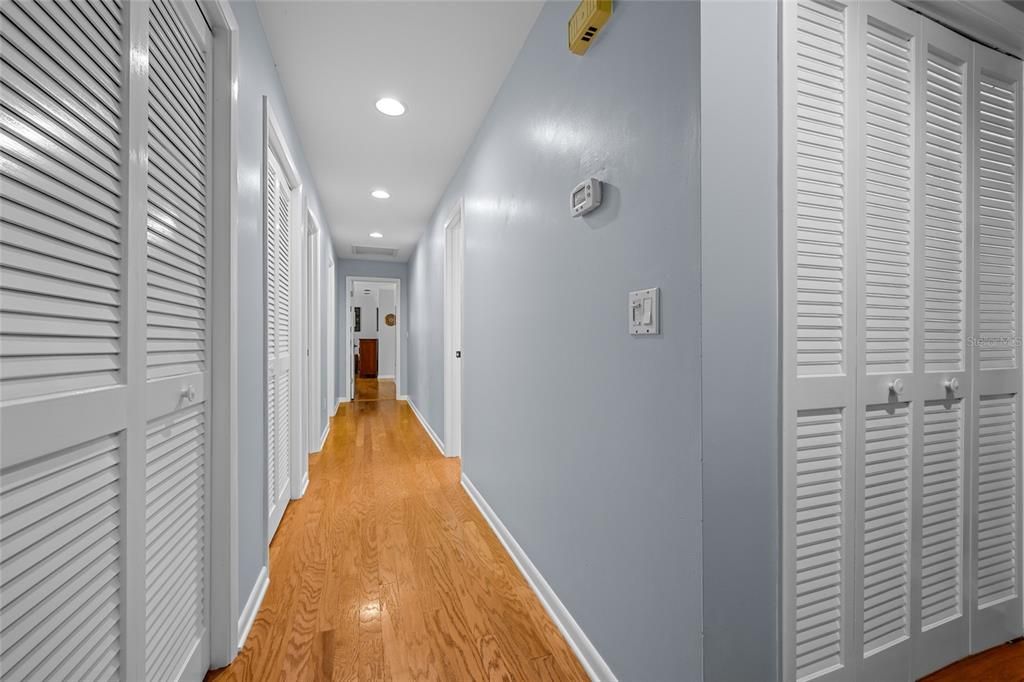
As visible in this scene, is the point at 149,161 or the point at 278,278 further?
the point at 278,278

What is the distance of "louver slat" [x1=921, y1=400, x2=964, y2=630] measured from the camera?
1.38m

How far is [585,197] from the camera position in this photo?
4.64 feet

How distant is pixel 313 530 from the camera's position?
246 centimetres

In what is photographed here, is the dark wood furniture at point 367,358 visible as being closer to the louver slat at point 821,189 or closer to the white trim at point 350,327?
the white trim at point 350,327

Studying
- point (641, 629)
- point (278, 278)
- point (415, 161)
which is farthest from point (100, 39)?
point (415, 161)

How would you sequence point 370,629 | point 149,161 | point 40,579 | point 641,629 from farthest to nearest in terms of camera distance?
point 370,629 → point 641,629 → point 149,161 → point 40,579

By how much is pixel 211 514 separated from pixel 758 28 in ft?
6.60

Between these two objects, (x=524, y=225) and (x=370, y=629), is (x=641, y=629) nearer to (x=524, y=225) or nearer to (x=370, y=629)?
(x=370, y=629)

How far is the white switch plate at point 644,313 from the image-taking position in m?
1.10

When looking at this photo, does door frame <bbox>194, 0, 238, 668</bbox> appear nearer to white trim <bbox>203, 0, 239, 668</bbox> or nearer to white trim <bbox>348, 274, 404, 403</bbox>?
white trim <bbox>203, 0, 239, 668</bbox>

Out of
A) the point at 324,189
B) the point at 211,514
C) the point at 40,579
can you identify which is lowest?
the point at 211,514

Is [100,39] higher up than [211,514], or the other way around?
[100,39]

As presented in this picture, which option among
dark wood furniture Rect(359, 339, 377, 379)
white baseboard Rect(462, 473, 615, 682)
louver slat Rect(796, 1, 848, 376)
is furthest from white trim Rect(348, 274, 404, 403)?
louver slat Rect(796, 1, 848, 376)
